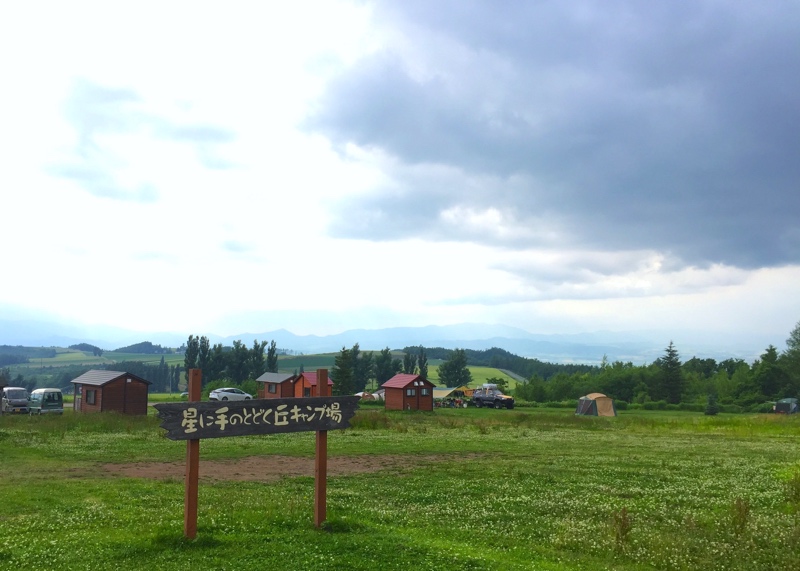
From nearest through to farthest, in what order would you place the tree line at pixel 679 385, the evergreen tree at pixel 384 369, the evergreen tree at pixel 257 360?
the tree line at pixel 679 385 → the evergreen tree at pixel 257 360 → the evergreen tree at pixel 384 369

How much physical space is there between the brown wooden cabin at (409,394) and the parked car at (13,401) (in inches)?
1468

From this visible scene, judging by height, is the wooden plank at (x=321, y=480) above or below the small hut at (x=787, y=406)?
above

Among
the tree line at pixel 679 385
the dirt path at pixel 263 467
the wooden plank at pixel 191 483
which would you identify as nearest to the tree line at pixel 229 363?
the tree line at pixel 679 385

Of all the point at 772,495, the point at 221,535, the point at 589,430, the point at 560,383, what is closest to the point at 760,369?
the point at 560,383

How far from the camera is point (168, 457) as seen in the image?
82.5 ft

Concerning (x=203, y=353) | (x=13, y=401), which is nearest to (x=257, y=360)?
(x=203, y=353)

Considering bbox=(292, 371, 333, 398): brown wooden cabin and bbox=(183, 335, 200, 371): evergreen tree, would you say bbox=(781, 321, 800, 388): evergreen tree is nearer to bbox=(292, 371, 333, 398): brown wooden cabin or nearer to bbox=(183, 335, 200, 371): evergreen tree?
bbox=(292, 371, 333, 398): brown wooden cabin

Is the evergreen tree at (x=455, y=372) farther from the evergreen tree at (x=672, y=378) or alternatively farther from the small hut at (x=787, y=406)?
the small hut at (x=787, y=406)

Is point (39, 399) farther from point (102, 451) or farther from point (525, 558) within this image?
point (525, 558)

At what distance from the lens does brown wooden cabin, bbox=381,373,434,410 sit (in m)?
70.3

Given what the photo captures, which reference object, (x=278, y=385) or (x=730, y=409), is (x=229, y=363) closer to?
(x=278, y=385)

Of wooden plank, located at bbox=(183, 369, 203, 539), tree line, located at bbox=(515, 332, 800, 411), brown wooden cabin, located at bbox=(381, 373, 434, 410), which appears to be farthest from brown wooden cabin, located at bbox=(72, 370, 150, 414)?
tree line, located at bbox=(515, 332, 800, 411)

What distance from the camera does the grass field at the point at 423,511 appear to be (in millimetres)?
10375

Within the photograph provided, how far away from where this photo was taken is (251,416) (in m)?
11.6
